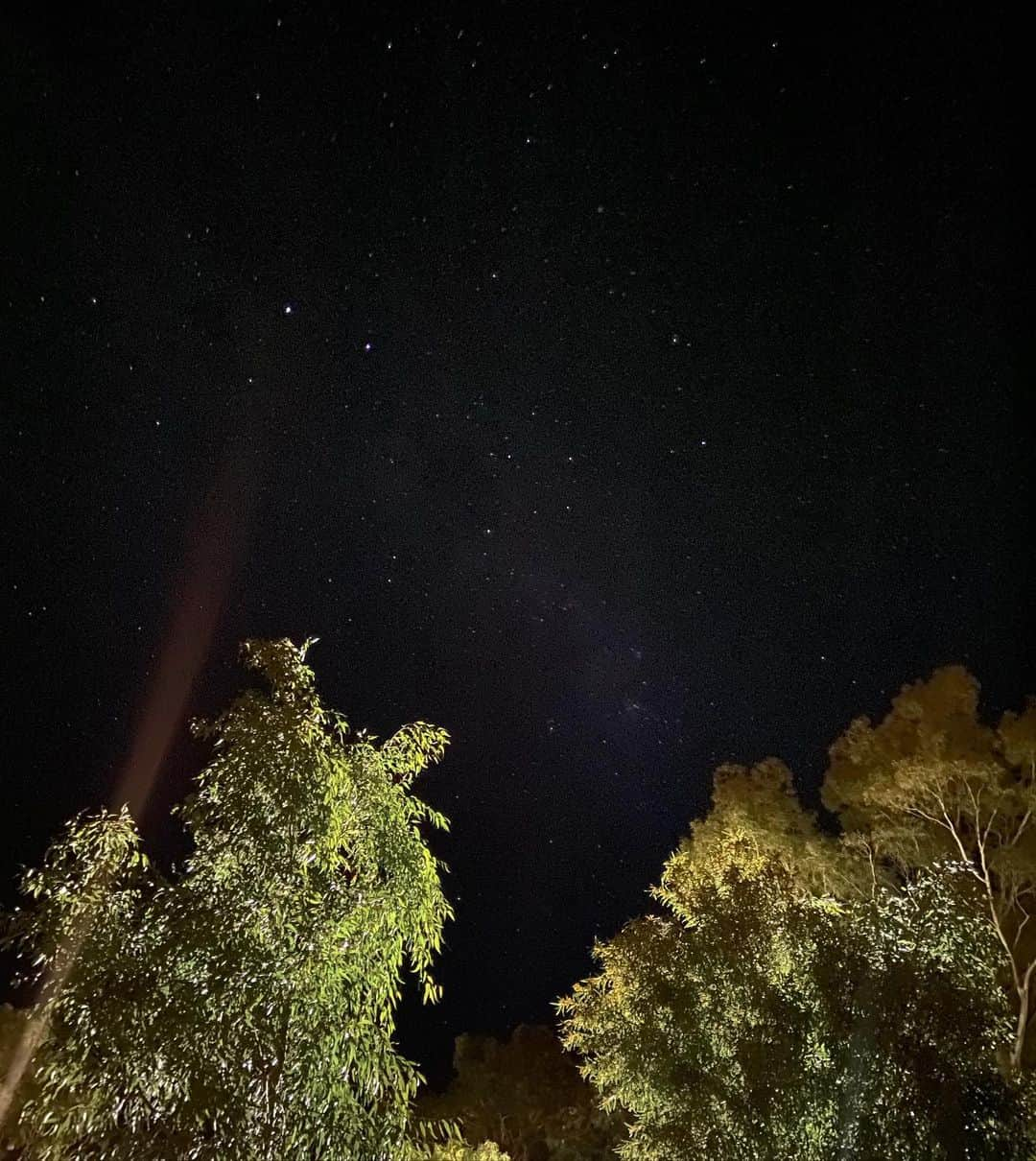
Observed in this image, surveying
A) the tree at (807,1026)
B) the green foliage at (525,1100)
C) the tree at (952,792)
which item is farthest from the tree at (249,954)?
the green foliage at (525,1100)

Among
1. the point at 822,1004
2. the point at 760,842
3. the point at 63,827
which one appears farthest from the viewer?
the point at 760,842

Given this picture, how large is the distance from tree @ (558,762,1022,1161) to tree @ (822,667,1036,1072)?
14.4 ft

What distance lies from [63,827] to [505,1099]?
76.8 ft

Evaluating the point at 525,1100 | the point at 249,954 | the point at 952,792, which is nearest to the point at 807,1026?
the point at 249,954

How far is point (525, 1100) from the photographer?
24297mm

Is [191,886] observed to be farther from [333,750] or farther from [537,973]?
[537,973]

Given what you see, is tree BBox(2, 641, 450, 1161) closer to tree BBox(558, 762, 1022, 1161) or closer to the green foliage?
tree BBox(558, 762, 1022, 1161)

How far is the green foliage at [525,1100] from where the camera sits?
22.4m

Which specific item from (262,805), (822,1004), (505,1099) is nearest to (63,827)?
(262,805)

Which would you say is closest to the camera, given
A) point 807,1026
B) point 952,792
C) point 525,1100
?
point 807,1026

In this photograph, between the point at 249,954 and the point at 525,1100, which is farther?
the point at 525,1100

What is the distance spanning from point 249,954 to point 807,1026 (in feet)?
18.0

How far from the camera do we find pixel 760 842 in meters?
15.1

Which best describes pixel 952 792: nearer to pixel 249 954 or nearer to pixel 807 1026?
pixel 807 1026
